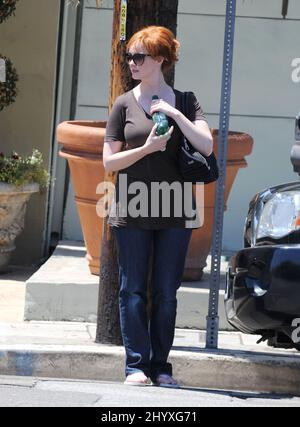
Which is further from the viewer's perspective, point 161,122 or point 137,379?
point 137,379

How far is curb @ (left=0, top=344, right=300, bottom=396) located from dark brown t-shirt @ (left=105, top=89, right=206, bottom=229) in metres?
0.89

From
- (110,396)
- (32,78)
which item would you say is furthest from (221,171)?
(32,78)

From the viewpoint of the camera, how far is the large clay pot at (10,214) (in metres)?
8.53

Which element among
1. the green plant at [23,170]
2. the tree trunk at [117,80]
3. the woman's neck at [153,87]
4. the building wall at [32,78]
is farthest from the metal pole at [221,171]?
the building wall at [32,78]

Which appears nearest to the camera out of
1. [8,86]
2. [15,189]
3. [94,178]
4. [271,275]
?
[271,275]

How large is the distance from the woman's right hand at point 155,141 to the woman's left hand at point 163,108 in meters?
0.09

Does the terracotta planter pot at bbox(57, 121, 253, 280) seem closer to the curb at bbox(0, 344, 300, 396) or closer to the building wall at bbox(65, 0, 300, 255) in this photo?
the curb at bbox(0, 344, 300, 396)

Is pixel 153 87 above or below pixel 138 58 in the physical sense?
below

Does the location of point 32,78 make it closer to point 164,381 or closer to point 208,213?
point 208,213

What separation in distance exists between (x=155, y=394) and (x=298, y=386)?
90 centimetres

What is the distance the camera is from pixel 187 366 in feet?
20.4

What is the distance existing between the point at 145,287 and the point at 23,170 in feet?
9.83

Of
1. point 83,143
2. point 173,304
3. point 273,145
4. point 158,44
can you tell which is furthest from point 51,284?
point 273,145

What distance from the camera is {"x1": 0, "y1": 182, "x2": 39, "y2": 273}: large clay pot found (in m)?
8.53
